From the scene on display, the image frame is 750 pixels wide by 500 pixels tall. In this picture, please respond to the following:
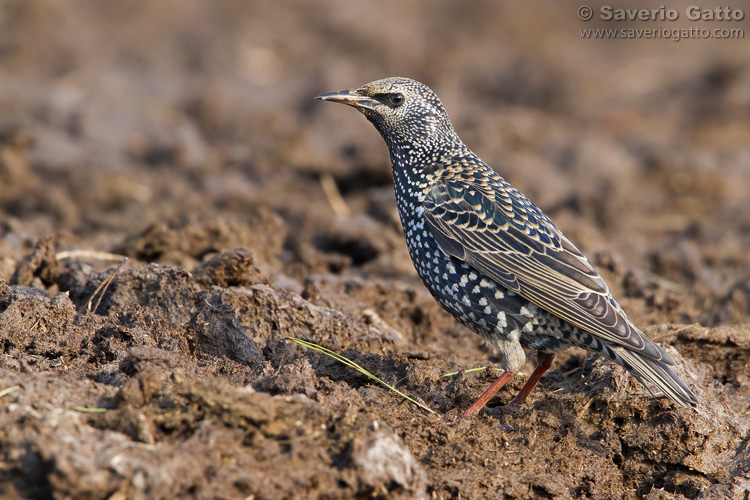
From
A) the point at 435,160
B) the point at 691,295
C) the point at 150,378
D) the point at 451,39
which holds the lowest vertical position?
the point at 150,378

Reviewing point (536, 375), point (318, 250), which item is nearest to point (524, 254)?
point (536, 375)

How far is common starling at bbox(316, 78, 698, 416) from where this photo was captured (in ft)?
14.6

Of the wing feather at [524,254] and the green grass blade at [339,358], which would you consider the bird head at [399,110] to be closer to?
the wing feather at [524,254]

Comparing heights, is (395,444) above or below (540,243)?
below

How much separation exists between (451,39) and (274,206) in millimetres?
7530

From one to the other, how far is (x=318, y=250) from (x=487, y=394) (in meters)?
2.99

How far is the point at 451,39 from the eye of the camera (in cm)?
1444

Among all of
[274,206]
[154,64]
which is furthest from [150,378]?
[154,64]

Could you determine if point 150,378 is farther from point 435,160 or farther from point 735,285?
point 735,285

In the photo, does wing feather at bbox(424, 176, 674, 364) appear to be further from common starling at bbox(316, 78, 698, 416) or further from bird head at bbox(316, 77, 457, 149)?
bird head at bbox(316, 77, 457, 149)

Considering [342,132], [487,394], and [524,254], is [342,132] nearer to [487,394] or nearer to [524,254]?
[524,254]

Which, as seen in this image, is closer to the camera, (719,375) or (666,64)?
(719,375)

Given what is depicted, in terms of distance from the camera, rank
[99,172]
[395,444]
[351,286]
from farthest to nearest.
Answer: [99,172], [351,286], [395,444]

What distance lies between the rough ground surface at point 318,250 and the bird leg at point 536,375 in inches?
3.8
